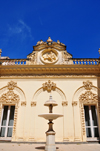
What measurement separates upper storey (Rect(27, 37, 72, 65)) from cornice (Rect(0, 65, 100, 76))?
2.28ft

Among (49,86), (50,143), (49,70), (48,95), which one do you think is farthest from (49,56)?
(50,143)

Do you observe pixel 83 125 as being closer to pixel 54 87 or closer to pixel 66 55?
pixel 54 87

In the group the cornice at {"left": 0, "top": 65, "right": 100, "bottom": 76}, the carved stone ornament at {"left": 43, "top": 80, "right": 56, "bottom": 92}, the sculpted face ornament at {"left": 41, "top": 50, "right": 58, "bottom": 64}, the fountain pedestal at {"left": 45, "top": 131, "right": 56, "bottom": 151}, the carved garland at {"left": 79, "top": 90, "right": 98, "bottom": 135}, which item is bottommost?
the fountain pedestal at {"left": 45, "top": 131, "right": 56, "bottom": 151}

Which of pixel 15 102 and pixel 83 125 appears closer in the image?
pixel 83 125

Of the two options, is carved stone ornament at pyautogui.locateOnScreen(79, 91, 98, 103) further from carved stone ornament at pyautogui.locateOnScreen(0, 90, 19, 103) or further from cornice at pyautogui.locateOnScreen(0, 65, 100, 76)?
carved stone ornament at pyautogui.locateOnScreen(0, 90, 19, 103)

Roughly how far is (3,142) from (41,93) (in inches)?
165

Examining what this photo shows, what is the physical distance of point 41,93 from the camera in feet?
33.3

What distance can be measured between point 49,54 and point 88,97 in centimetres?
494

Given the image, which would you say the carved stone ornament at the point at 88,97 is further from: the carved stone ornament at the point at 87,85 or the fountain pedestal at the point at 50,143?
the fountain pedestal at the point at 50,143

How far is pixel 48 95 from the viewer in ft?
33.1

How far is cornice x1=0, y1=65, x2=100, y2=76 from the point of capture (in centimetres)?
1059

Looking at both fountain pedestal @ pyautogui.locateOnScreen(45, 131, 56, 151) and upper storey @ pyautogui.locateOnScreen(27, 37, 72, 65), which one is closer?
fountain pedestal @ pyautogui.locateOnScreen(45, 131, 56, 151)

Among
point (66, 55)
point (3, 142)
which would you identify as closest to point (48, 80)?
point (66, 55)

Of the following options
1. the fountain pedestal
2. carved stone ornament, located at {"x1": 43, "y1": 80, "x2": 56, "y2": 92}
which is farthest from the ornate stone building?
the fountain pedestal
